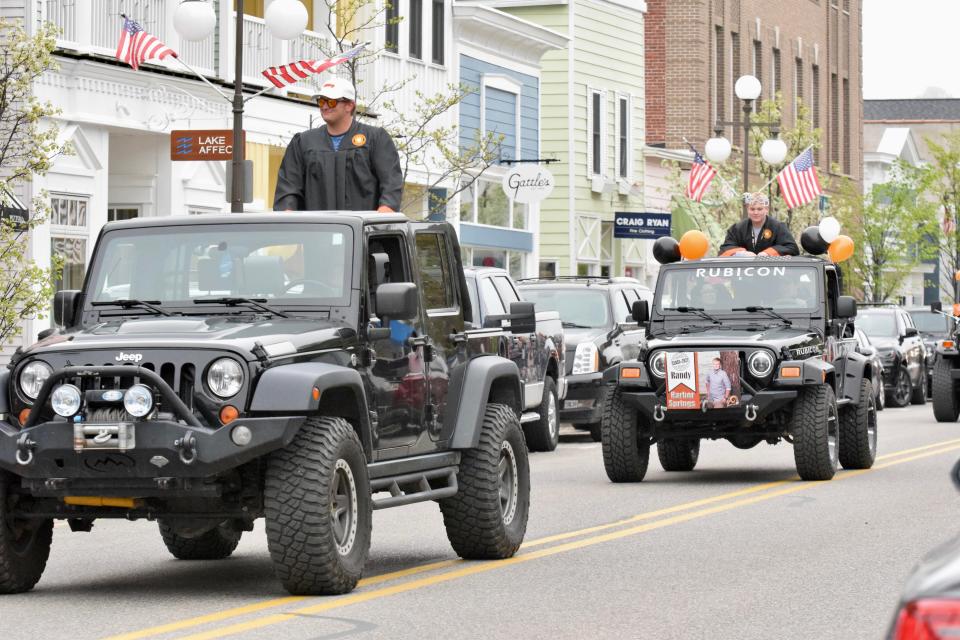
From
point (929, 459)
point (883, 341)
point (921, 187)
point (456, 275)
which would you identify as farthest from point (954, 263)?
point (456, 275)

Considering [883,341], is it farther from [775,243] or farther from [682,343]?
[682,343]

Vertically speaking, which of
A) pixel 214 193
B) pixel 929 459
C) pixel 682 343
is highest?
pixel 214 193

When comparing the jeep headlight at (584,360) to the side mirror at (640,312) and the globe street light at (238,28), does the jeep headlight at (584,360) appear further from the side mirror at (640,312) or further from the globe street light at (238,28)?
the side mirror at (640,312)

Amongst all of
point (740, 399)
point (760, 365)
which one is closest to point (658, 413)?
point (740, 399)

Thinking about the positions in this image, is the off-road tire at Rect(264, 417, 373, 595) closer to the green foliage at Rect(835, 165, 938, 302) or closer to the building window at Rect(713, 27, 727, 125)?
the building window at Rect(713, 27, 727, 125)

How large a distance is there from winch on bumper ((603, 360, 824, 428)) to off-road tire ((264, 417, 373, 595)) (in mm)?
7245

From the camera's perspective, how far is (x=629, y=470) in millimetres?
16406

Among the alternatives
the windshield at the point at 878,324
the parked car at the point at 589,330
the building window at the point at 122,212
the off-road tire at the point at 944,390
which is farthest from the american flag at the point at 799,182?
the building window at the point at 122,212

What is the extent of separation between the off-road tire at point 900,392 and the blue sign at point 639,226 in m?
10.8

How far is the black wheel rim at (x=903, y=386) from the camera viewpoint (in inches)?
1318

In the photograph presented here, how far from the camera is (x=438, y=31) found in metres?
37.8

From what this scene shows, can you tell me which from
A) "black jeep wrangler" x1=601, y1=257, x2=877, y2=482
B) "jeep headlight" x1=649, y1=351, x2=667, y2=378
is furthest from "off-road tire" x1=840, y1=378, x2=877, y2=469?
"jeep headlight" x1=649, y1=351, x2=667, y2=378

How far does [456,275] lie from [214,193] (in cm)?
1767

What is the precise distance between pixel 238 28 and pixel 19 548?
12.1 m
